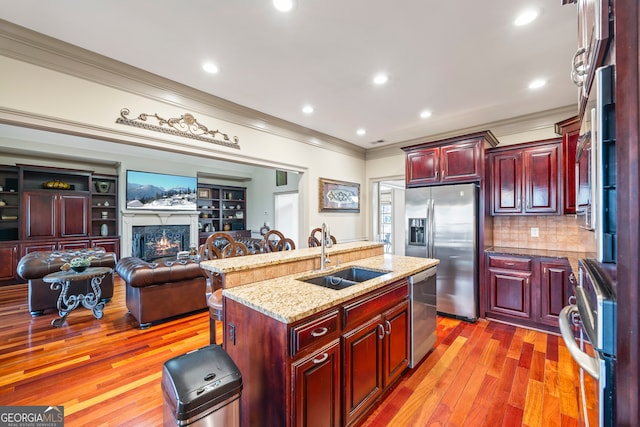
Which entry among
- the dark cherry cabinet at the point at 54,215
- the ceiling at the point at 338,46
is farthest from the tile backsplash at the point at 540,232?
the dark cherry cabinet at the point at 54,215

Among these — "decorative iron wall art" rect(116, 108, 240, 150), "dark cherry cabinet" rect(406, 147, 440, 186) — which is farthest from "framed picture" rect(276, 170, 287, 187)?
"dark cherry cabinet" rect(406, 147, 440, 186)

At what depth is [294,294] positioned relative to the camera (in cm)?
167

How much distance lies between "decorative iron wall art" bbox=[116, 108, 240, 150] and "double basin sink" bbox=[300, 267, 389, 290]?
A: 229 cm

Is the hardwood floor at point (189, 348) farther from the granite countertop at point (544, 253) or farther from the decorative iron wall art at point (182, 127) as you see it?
the decorative iron wall art at point (182, 127)

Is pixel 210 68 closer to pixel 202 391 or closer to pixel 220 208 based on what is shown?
pixel 202 391

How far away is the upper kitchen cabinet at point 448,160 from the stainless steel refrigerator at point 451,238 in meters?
0.19

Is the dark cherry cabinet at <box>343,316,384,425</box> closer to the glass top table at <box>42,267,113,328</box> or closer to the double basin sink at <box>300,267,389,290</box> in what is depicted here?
the double basin sink at <box>300,267,389,290</box>

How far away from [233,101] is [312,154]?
1.68 m

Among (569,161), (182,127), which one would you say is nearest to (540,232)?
(569,161)

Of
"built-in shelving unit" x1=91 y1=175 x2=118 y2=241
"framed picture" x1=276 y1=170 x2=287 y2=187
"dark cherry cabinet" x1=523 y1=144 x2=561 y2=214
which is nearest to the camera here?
"dark cherry cabinet" x1=523 y1=144 x2=561 y2=214

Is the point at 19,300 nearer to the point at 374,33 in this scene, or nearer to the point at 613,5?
the point at 374,33

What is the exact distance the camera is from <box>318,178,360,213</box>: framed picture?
16.2 ft

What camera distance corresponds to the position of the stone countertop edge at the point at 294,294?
1377mm

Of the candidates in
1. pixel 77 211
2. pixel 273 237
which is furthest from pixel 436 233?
pixel 77 211
